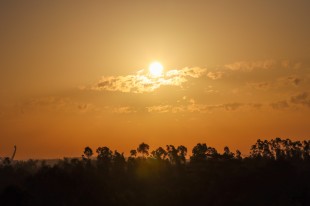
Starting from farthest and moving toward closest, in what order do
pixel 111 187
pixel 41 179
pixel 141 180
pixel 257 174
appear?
pixel 141 180 < pixel 257 174 < pixel 111 187 < pixel 41 179

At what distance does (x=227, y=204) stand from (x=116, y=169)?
47189 mm

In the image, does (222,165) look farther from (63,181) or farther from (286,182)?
(63,181)

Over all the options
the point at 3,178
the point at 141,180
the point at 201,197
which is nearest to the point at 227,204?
the point at 201,197

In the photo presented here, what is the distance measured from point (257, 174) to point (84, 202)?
5098 cm

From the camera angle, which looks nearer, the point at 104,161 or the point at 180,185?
the point at 180,185

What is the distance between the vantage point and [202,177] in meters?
127

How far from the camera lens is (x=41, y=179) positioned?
361ft

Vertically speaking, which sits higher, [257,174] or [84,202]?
[257,174]

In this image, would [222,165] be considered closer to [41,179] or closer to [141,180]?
[141,180]

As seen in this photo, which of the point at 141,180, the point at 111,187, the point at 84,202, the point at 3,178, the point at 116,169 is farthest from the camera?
the point at 3,178

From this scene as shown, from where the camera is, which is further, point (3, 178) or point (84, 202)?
point (3, 178)

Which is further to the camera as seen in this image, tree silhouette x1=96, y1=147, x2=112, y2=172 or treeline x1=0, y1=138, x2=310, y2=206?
tree silhouette x1=96, y1=147, x2=112, y2=172

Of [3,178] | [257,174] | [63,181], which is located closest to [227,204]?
[257,174]

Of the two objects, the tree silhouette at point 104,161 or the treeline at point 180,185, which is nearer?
the treeline at point 180,185
